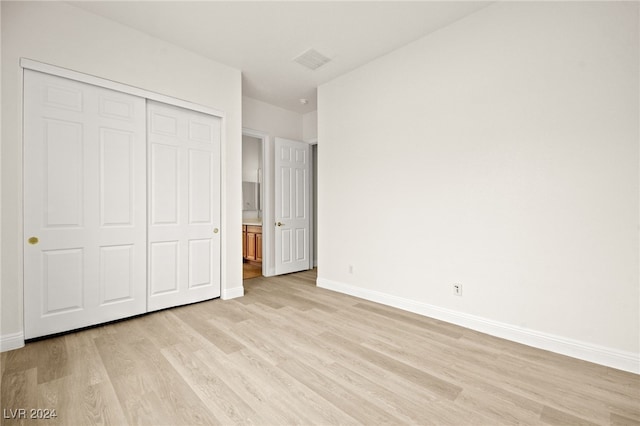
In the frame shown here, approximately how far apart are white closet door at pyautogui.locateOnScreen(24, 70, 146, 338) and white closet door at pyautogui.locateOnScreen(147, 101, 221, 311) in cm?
13

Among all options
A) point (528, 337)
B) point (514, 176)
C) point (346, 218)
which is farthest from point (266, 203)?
point (528, 337)

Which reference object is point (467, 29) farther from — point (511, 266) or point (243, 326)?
point (243, 326)

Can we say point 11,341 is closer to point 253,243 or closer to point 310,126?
point 253,243

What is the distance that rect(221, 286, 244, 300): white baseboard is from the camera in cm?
372

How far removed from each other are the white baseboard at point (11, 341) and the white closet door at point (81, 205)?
0.07 m

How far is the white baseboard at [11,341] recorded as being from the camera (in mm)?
2324

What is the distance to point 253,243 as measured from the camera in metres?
6.15

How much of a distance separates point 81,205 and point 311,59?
2.95 metres

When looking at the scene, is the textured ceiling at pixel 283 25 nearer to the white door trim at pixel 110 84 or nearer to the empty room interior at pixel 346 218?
the empty room interior at pixel 346 218

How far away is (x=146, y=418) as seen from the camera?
5.21 ft

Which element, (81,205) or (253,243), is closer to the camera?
(81,205)

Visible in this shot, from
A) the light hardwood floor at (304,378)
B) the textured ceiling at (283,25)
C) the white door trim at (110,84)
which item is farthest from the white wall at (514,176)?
the white door trim at (110,84)

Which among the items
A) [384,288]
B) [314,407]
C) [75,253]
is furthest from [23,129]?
[384,288]

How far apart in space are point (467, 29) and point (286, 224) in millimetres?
3668
